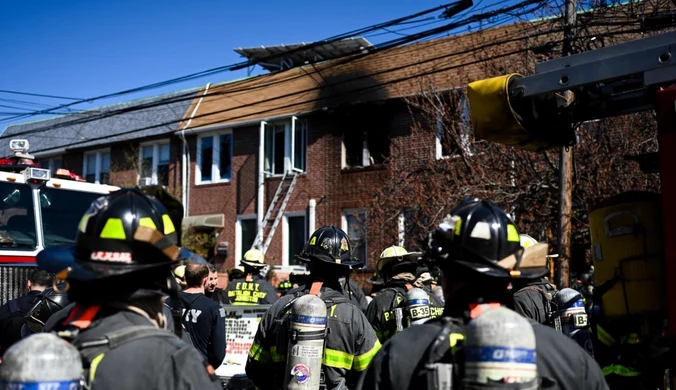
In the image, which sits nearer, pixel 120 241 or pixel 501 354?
pixel 501 354

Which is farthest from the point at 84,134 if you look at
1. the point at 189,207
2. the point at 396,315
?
the point at 396,315

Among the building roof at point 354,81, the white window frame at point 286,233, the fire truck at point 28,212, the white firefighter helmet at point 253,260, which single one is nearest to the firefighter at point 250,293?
the white firefighter helmet at point 253,260

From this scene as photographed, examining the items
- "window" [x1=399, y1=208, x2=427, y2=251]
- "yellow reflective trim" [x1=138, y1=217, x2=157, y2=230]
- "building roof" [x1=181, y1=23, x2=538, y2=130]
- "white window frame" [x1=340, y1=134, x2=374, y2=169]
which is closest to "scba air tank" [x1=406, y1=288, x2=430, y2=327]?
"yellow reflective trim" [x1=138, y1=217, x2=157, y2=230]

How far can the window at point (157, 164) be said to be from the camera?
27.0 m

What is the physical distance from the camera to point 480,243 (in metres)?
2.63

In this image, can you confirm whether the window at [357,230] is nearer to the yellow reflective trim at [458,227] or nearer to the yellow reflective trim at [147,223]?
the yellow reflective trim at [458,227]

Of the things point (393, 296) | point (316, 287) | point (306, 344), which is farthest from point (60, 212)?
point (306, 344)

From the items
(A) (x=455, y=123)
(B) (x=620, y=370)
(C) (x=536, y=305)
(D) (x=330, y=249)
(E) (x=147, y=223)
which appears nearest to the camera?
(E) (x=147, y=223)

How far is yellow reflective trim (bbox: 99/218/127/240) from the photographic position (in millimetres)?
2529

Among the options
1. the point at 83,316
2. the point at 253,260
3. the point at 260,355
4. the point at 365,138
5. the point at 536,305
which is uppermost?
the point at 365,138

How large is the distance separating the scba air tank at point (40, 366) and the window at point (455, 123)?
566 inches

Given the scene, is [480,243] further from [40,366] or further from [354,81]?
[354,81]

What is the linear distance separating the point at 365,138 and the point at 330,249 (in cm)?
1697

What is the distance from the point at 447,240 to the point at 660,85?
1.30 m
